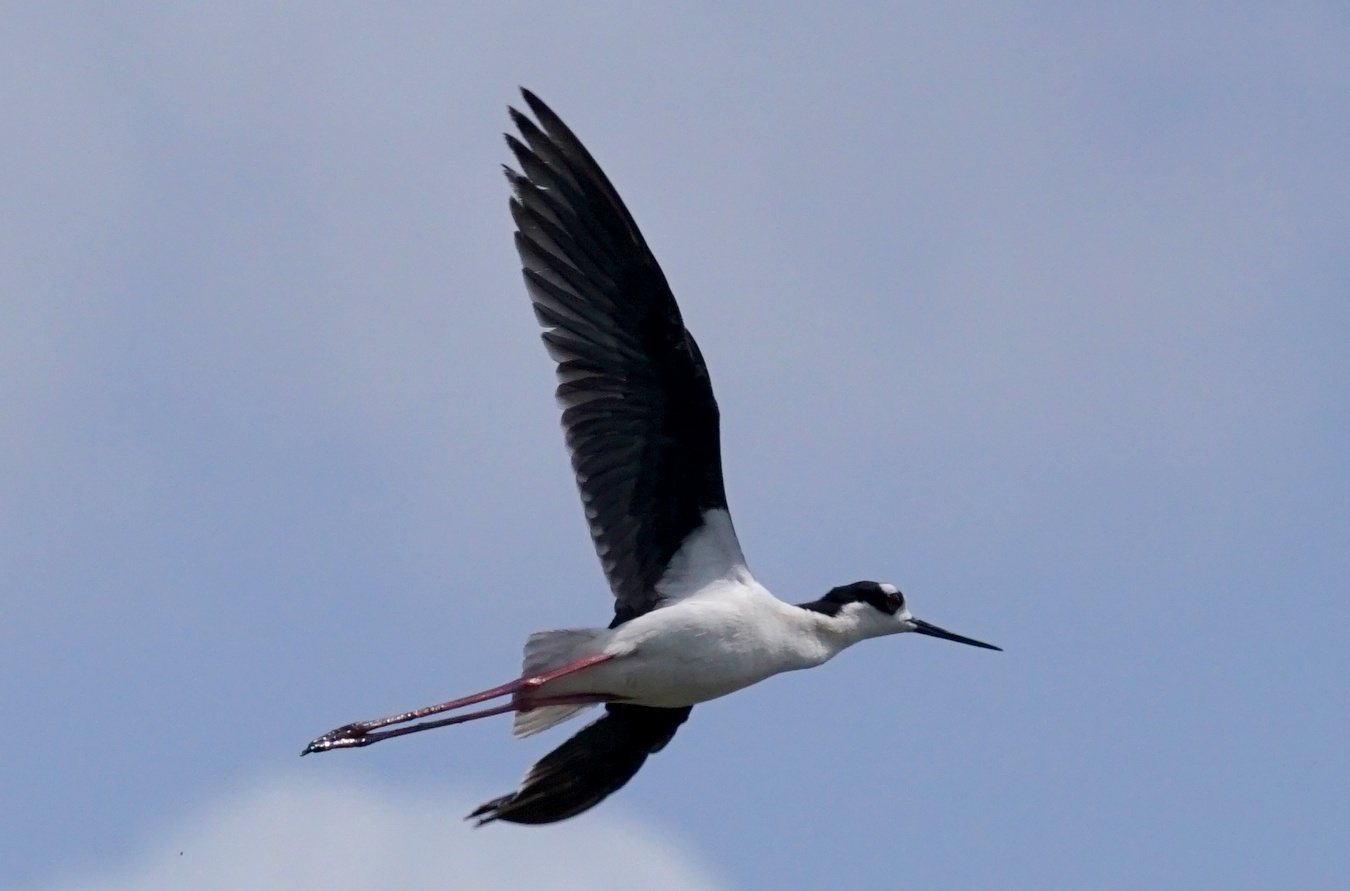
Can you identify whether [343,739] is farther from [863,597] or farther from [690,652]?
[863,597]

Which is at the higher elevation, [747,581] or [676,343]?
[676,343]

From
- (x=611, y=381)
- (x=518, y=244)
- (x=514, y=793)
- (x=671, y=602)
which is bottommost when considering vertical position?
(x=514, y=793)

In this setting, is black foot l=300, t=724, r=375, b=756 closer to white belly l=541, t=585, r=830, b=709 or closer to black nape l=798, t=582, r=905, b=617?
white belly l=541, t=585, r=830, b=709

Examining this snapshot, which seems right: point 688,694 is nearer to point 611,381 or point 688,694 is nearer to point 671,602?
point 671,602

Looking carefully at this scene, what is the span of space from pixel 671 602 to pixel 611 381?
1.39 metres

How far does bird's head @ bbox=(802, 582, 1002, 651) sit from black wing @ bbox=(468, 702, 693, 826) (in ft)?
3.69

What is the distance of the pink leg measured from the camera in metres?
12.7

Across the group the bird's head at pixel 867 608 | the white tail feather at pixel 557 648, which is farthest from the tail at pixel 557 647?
the bird's head at pixel 867 608

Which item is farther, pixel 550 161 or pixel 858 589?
pixel 858 589

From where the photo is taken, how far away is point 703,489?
1328 centimetres

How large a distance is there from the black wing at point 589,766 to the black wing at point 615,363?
814 millimetres

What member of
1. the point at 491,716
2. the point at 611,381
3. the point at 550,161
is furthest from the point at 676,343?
the point at 491,716

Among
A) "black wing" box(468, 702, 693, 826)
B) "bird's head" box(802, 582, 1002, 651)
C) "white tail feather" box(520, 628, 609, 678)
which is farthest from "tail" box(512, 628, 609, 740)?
"bird's head" box(802, 582, 1002, 651)

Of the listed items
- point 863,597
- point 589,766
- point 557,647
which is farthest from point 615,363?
point 589,766
